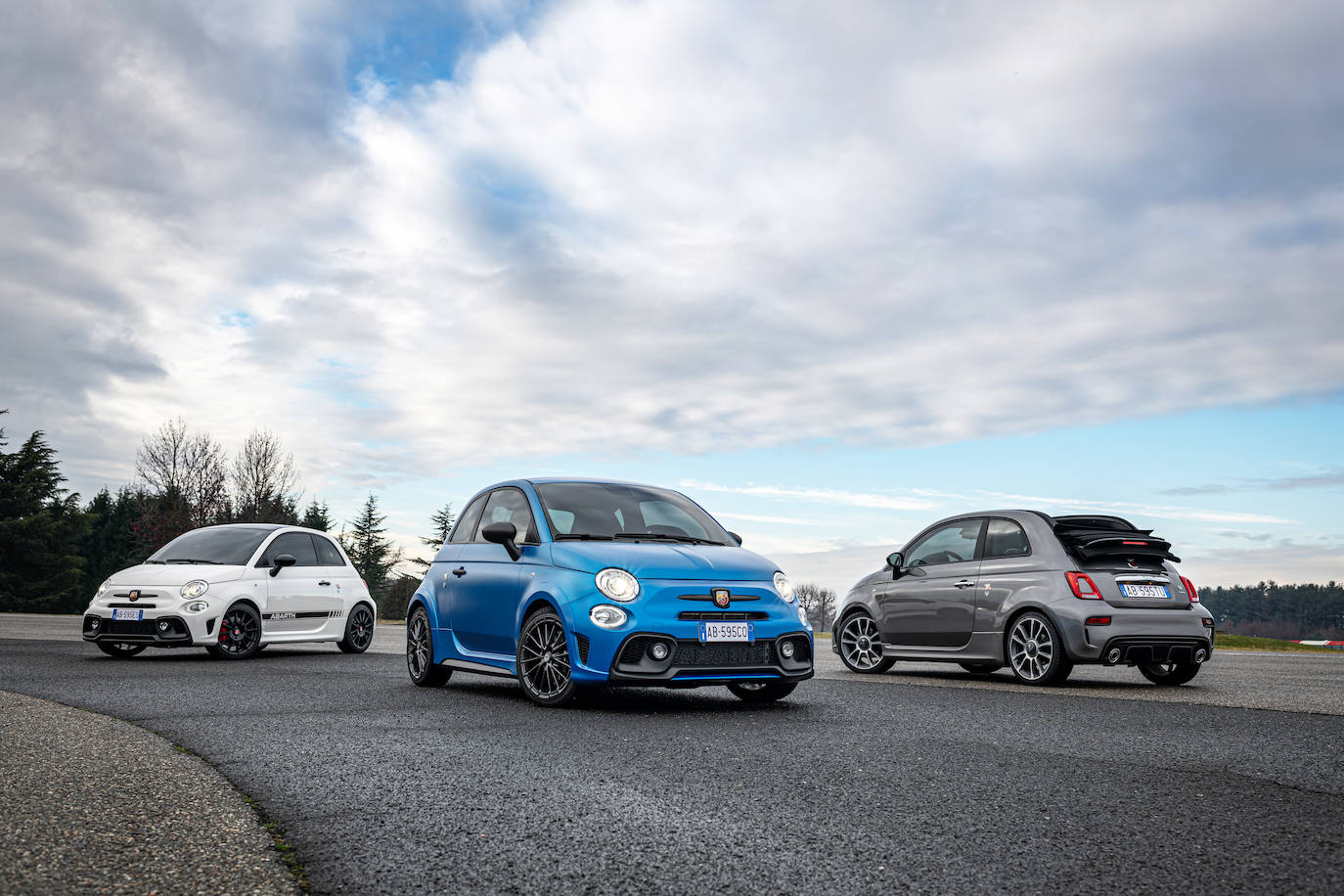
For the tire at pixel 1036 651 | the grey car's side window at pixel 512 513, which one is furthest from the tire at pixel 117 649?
the tire at pixel 1036 651

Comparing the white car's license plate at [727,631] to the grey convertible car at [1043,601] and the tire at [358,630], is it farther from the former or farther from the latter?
the tire at [358,630]

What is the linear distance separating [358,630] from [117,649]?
2979 millimetres

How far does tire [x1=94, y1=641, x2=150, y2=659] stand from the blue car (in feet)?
17.8

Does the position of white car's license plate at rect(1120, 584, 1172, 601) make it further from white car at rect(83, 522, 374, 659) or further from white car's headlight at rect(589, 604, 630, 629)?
white car at rect(83, 522, 374, 659)

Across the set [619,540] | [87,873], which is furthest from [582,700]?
[87,873]

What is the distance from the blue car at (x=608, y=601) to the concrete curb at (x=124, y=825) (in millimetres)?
2855

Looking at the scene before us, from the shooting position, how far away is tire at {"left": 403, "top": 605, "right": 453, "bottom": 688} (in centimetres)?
952

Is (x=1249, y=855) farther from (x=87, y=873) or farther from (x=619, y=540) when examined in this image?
(x=619, y=540)

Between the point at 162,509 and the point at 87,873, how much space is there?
203 feet

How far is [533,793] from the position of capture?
450cm

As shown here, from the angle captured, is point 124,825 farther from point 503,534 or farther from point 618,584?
point 503,534

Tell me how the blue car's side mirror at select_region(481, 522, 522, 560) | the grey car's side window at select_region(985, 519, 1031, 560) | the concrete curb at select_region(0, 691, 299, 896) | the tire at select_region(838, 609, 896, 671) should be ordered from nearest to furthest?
1. the concrete curb at select_region(0, 691, 299, 896)
2. the blue car's side mirror at select_region(481, 522, 522, 560)
3. the grey car's side window at select_region(985, 519, 1031, 560)
4. the tire at select_region(838, 609, 896, 671)

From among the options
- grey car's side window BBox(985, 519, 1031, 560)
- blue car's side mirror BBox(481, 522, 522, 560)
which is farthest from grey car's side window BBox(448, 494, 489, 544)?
grey car's side window BBox(985, 519, 1031, 560)

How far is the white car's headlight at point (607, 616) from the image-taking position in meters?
7.42
